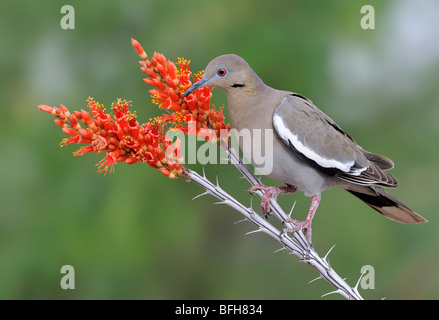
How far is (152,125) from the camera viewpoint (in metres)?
1.77

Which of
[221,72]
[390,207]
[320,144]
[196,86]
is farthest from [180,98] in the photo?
[390,207]

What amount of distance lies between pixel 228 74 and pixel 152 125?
13.8 inches

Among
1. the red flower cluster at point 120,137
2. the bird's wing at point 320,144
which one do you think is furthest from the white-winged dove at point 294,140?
the red flower cluster at point 120,137

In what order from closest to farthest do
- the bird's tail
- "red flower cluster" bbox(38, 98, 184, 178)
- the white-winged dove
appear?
"red flower cluster" bbox(38, 98, 184, 178)
the white-winged dove
the bird's tail

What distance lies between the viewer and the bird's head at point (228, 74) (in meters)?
1.88

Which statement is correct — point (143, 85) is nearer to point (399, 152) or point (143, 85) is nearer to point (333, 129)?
point (333, 129)

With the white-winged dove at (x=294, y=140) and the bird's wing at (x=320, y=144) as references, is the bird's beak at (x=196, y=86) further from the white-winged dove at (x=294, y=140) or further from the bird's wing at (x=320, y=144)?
the bird's wing at (x=320, y=144)

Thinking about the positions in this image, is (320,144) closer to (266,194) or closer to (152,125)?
(266,194)

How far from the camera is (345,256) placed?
9.77 ft

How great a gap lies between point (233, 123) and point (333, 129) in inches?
15.6

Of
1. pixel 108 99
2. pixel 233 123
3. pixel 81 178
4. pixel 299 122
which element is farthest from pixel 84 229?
pixel 299 122

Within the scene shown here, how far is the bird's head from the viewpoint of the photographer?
6.18 feet

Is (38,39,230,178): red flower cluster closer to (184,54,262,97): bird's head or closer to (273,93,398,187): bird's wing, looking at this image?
(184,54,262,97): bird's head

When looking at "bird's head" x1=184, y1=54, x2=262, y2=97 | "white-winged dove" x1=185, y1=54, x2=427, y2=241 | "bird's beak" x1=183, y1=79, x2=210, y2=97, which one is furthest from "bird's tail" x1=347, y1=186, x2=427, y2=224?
"bird's beak" x1=183, y1=79, x2=210, y2=97
